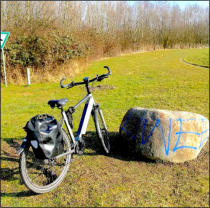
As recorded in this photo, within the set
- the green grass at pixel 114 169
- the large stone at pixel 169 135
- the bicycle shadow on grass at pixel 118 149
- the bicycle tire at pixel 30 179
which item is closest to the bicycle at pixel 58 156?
the bicycle tire at pixel 30 179

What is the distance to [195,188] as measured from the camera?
9.63ft

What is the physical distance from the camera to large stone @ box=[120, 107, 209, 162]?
11.1 feet

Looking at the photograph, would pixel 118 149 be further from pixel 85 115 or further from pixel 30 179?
pixel 30 179

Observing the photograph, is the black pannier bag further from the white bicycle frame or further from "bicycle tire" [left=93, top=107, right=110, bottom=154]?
"bicycle tire" [left=93, top=107, right=110, bottom=154]

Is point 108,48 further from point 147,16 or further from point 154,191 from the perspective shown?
point 154,191

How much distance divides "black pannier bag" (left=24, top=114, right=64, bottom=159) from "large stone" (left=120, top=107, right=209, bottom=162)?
147 cm

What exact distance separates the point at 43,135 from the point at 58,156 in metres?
0.41

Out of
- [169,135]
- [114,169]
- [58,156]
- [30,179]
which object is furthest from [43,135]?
[169,135]

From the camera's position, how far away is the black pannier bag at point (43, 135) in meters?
2.32

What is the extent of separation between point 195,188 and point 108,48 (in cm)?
203

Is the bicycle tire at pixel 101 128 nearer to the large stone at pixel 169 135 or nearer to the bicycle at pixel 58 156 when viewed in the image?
the bicycle at pixel 58 156

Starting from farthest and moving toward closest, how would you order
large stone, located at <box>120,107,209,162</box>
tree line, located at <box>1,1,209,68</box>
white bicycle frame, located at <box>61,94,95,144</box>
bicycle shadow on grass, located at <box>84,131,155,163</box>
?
bicycle shadow on grass, located at <box>84,131,155,163</box> → large stone, located at <box>120,107,209,162</box> → white bicycle frame, located at <box>61,94,95,144</box> → tree line, located at <box>1,1,209,68</box>

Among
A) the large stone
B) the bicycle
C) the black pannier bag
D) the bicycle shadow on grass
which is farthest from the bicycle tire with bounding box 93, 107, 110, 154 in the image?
the black pannier bag

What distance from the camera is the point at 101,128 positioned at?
3766 mm
